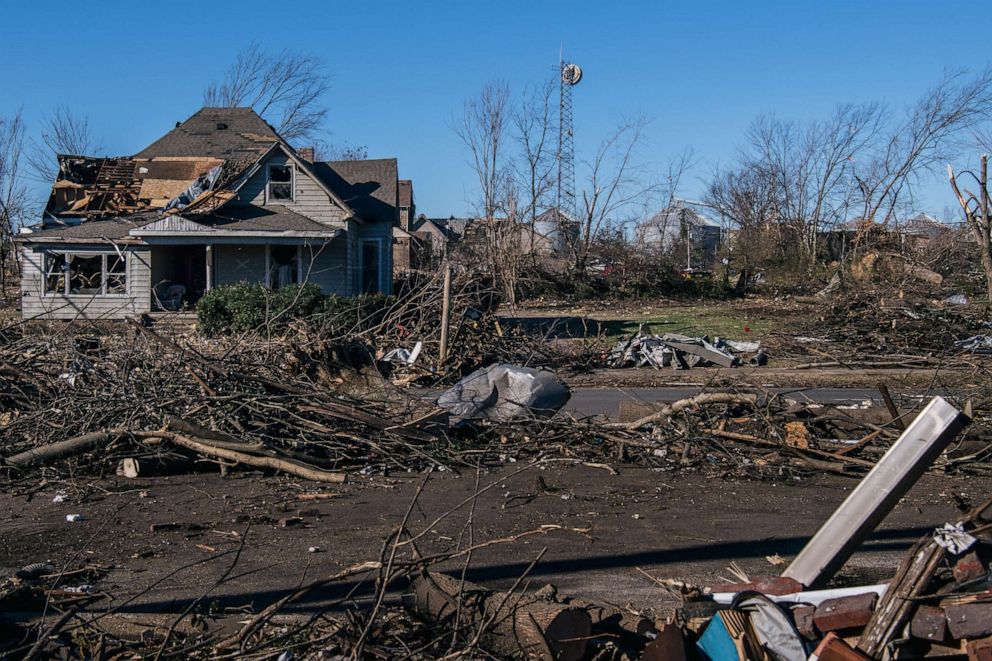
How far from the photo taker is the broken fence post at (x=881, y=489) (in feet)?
13.8

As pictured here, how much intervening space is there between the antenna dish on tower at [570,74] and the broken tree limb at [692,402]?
3922 centimetres

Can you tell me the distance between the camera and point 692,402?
8703 mm

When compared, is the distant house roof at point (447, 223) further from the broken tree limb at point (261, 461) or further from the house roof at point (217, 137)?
the broken tree limb at point (261, 461)

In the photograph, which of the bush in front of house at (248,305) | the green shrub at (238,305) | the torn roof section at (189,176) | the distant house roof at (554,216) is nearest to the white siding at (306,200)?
the torn roof section at (189,176)

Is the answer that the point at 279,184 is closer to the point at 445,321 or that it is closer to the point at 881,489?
the point at 445,321

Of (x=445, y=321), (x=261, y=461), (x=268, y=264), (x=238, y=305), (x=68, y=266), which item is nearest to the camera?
(x=261, y=461)

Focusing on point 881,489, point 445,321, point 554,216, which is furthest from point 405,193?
point 881,489

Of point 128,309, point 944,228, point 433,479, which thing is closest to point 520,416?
point 433,479

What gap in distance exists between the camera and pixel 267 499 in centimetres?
731

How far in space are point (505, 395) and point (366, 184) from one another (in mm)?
22385

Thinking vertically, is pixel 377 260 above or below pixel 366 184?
below

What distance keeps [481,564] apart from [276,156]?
2300 centimetres

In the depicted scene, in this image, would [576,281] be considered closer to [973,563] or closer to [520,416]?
[520,416]

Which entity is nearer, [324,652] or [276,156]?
[324,652]
